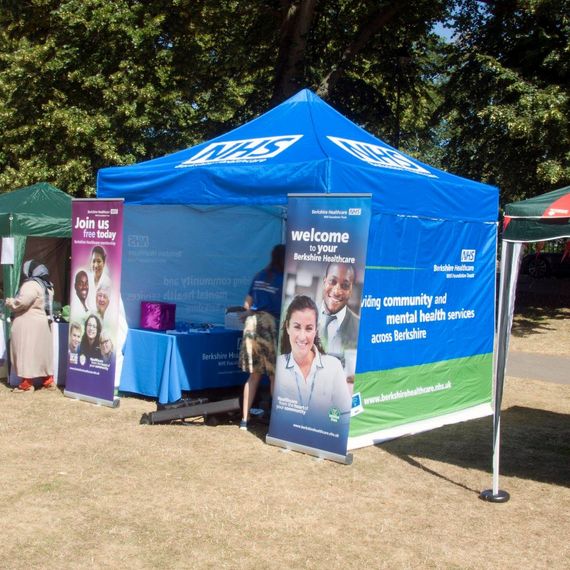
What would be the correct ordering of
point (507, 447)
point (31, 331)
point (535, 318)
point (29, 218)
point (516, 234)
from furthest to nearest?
1. point (535, 318)
2. point (29, 218)
3. point (31, 331)
4. point (507, 447)
5. point (516, 234)

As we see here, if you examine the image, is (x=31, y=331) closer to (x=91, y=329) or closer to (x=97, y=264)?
(x=91, y=329)

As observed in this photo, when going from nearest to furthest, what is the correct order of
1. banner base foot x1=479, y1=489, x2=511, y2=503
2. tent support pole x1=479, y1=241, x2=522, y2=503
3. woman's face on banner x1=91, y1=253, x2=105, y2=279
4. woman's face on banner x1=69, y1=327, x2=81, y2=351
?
tent support pole x1=479, y1=241, x2=522, y2=503
banner base foot x1=479, y1=489, x2=511, y2=503
woman's face on banner x1=91, y1=253, x2=105, y2=279
woman's face on banner x1=69, y1=327, x2=81, y2=351

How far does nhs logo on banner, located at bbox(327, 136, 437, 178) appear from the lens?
7.70 metres

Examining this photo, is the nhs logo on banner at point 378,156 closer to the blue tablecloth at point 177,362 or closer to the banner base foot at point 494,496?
the blue tablecloth at point 177,362

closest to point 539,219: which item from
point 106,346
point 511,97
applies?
point 106,346

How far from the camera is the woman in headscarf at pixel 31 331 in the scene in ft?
31.1

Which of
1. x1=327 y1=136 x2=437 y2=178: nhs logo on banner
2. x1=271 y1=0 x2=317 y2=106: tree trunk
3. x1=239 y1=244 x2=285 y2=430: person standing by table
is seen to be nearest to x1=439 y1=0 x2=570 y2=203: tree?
Result: x1=271 y1=0 x2=317 y2=106: tree trunk

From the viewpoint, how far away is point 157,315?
9.00 meters

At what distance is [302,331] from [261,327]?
0.84 meters

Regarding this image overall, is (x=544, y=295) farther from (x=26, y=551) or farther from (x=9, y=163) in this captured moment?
(x=26, y=551)

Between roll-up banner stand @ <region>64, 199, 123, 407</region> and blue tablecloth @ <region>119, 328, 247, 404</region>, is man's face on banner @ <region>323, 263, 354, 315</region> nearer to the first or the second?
blue tablecloth @ <region>119, 328, 247, 404</region>

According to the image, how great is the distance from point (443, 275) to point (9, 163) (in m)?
15.6

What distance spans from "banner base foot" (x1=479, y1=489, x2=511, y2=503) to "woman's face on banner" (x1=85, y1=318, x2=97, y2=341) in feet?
15.5

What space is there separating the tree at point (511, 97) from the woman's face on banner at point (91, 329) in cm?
873
